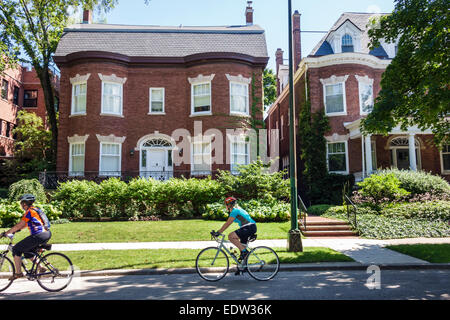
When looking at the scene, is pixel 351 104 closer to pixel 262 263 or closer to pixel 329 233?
pixel 329 233

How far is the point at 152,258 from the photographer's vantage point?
9.02 metres

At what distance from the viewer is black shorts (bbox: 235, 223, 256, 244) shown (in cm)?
713

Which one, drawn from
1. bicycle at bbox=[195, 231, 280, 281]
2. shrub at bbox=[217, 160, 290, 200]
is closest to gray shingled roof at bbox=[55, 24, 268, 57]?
shrub at bbox=[217, 160, 290, 200]

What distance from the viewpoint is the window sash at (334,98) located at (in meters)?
21.2

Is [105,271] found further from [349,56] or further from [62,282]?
[349,56]

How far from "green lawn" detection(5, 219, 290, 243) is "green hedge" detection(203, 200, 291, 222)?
0.57 m

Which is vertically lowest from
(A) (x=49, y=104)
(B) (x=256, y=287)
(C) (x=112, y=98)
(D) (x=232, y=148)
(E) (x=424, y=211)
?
(B) (x=256, y=287)

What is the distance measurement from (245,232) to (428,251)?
18.8ft

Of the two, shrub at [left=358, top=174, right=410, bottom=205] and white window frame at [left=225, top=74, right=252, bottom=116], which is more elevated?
white window frame at [left=225, top=74, right=252, bottom=116]

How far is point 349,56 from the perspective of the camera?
20.9 meters

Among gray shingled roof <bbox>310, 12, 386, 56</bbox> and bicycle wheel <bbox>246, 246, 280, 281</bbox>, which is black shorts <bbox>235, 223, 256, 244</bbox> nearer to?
bicycle wheel <bbox>246, 246, 280, 281</bbox>

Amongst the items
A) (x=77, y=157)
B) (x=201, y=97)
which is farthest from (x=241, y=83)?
(x=77, y=157)

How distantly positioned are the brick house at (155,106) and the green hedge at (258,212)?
4.09 m

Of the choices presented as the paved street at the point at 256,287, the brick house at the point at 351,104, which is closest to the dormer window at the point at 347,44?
the brick house at the point at 351,104
